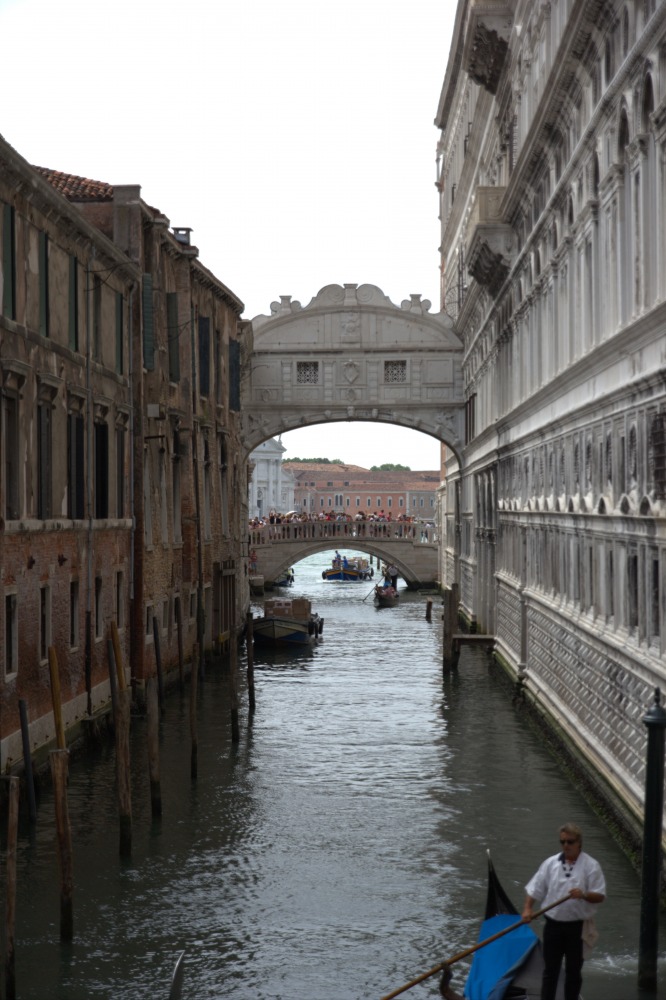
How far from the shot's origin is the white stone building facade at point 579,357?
9.45 metres

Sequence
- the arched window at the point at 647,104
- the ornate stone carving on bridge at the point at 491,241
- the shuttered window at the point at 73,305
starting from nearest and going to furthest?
the arched window at the point at 647,104, the shuttered window at the point at 73,305, the ornate stone carving on bridge at the point at 491,241

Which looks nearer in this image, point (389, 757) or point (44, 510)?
point (44, 510)

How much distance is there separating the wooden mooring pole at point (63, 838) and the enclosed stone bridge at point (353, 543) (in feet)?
106

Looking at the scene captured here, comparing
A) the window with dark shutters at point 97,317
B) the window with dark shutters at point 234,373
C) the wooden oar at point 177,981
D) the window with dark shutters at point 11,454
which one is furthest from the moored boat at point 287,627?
the wooden oar at point 177,981

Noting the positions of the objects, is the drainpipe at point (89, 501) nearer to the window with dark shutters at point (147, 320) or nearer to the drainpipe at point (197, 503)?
the window with dark shutters at point (147, 320)

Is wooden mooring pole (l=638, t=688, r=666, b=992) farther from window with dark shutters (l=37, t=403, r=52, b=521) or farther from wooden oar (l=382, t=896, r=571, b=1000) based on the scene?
window with dark shutters (l=37, t=403, r=52, b=521)

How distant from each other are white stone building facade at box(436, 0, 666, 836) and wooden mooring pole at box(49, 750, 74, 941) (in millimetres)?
3684

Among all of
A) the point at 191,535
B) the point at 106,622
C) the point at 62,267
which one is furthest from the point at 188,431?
the point at 62,267

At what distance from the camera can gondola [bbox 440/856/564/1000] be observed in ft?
23.4

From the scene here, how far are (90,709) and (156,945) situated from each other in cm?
632

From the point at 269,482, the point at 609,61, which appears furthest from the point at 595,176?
the point at 269,482

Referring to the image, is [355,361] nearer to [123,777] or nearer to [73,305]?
[73,305]

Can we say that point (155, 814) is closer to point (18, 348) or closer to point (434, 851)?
point (434, 851)

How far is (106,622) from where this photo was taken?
52.2 ft
